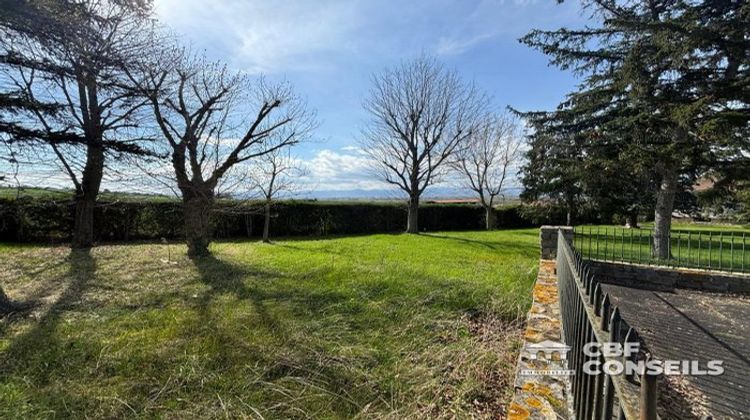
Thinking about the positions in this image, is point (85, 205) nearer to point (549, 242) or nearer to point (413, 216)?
point (413, 216)

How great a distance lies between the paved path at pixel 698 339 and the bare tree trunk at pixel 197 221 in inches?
331

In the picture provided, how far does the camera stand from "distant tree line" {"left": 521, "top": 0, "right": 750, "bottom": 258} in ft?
22.9

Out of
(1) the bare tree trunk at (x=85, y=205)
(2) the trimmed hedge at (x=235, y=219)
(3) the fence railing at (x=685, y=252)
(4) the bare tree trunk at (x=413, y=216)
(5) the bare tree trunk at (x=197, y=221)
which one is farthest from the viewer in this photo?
(4) the bare tree trunk at (x=413, y=216)

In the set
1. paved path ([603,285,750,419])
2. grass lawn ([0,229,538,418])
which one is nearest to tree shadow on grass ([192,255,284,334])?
grass lawn ([0,229,538,418])

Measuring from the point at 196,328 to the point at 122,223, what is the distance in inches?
440

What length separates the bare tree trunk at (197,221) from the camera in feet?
26.2

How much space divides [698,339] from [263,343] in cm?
492

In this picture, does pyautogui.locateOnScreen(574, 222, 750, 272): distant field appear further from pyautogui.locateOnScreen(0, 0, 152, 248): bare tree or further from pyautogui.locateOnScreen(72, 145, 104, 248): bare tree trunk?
pyautogui.locateOnScreen(72, 145, 104, 248): bare tree trunk

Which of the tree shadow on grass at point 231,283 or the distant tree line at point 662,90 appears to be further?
the distant tree line at point 662,90

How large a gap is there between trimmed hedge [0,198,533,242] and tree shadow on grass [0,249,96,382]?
4.11m

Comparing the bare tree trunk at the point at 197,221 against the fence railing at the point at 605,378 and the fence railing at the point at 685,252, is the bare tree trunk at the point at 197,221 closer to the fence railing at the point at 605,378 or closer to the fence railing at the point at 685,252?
the fence railing at the point at 605,378

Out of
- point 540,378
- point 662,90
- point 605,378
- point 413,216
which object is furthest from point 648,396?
point 413,216

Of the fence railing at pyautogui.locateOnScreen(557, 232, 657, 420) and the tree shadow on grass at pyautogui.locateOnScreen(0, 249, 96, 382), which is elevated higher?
the fence railing at pyautogui.locateOnScreen(557, 232, 657, 420)

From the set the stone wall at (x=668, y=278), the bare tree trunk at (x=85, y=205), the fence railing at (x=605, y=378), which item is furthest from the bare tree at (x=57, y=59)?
the stone wall at (x=668, y=278)
